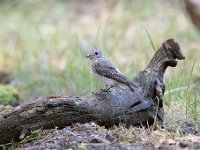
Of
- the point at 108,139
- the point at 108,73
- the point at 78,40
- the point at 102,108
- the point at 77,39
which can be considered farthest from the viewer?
the point at 78,40

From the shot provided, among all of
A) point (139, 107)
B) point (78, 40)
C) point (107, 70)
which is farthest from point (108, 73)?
point (78, 40)

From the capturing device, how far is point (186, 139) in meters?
4.34

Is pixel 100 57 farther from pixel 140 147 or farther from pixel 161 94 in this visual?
pixel 140 147

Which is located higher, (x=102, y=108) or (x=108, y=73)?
(x=108, y=73)

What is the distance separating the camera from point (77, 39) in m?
8.59

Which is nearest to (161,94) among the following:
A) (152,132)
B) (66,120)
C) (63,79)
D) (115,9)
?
(152,132)

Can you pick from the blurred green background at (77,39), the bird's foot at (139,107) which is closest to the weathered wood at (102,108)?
the bird's foot at (139,107)

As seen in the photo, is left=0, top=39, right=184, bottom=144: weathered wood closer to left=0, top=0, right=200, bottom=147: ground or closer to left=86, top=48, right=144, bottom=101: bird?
left=86, top=48, right=144, bottom=101: bird

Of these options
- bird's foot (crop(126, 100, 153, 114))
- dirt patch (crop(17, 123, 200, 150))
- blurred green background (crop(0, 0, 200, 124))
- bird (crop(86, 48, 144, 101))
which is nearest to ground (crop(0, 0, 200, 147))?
blurred green background (crop(0, 0, 200, 124))

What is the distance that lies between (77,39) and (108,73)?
11.3ft

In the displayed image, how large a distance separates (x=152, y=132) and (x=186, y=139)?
31 cm

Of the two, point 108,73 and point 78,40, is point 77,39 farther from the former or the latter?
point 108,73

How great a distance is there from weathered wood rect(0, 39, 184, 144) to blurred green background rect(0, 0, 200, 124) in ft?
3.62

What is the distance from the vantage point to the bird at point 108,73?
193 inches
